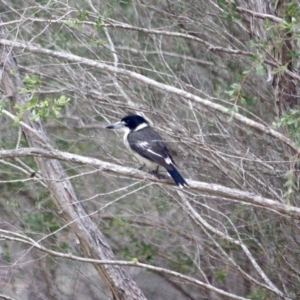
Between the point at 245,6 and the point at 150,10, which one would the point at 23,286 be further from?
the point at 245,6

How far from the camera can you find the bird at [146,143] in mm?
6605

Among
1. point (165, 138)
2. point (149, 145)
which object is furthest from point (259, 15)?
point (165, 138)

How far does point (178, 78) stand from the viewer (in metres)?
7.72

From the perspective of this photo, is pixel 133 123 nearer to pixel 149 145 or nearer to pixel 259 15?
pixel 149 145

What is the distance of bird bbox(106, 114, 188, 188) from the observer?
6.61m

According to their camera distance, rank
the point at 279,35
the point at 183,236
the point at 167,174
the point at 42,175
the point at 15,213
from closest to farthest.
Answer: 1. the point at 279,35
2. the point at 167,174
3. the point at 42,175
4. the point at 183,236
5. the point at 15,213

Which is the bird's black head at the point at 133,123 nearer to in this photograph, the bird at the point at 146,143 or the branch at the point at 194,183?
the bird at the point at 146,143

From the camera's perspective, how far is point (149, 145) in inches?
267

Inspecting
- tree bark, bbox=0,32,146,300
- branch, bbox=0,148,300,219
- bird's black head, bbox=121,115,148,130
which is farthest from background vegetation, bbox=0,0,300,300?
branch, bbox=0,148,300,219

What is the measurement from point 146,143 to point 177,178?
89 centimetres

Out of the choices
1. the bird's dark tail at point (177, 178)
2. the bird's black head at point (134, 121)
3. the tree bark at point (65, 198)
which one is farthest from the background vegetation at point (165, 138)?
the bird's dark tail at point (177, 178)

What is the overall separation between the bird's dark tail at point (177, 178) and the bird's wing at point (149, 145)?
284 mm

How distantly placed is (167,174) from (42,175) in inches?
41.9

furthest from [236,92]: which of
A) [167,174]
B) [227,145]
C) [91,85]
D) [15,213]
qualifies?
[15,213]
